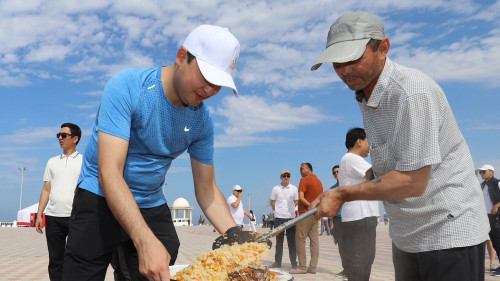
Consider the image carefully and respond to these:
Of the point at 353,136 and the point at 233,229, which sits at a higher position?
the point at 353,136

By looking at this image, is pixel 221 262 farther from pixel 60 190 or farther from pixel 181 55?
pixel 60 190

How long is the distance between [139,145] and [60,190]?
4.09 meters

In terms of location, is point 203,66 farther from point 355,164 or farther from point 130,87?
point 355,164

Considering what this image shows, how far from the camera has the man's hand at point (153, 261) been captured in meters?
1.79

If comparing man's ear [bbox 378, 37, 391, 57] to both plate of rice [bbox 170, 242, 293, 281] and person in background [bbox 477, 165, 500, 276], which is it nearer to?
plate of rice [bbox 170, 242, 293, 281]

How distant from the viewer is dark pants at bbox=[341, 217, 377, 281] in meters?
5.11

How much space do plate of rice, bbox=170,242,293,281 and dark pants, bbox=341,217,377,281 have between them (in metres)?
Answer: 3.43

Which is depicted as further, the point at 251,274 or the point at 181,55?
the point at 181,55

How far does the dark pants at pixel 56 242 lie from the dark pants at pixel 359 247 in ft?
11.1

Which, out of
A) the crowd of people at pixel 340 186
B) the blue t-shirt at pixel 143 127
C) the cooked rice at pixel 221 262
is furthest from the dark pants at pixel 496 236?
the cooked rice at pixel 221 262

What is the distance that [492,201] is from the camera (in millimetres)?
8750

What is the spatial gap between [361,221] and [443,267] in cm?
322

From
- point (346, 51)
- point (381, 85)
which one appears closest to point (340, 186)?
point (381, 85)

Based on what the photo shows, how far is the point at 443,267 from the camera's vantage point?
2.16 meters
